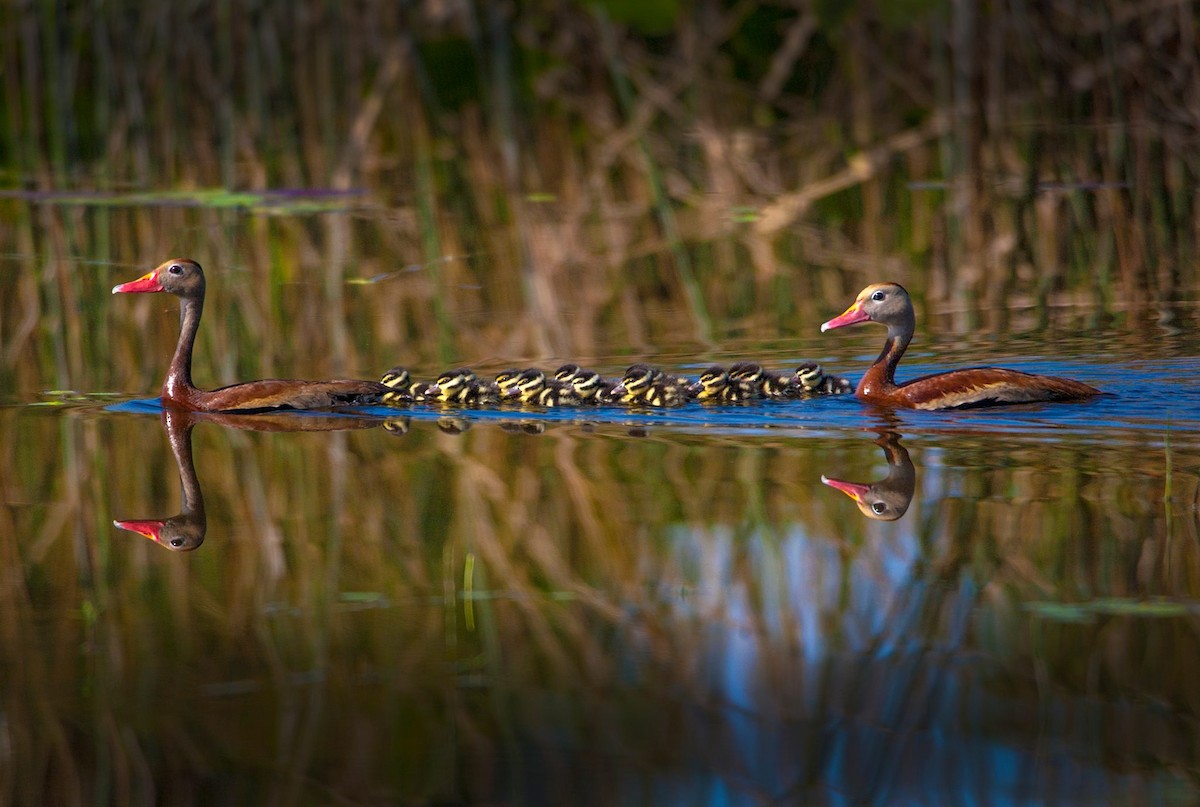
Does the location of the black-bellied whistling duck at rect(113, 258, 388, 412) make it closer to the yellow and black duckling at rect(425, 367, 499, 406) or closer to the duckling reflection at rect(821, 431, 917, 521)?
the yellow and black duckling at rect(425, 367, 499, 406)

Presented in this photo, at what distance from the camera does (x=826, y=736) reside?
3900 mm

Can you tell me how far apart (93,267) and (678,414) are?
491 centimetres

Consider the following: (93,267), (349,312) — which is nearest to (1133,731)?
(349,312)

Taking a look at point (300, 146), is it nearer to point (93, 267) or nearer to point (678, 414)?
point (93, 267)

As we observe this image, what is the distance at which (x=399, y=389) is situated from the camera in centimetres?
791

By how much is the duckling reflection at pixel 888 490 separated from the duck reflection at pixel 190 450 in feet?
6.54

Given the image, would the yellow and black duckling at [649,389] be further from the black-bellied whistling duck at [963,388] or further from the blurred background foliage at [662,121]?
the blurred background foliage at [662,121]

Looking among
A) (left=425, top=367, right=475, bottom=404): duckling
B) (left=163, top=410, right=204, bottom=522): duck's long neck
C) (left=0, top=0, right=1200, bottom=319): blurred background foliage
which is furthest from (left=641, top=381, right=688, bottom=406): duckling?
(left=0, top=0, right=1200, bottom=319): blurred background foliage

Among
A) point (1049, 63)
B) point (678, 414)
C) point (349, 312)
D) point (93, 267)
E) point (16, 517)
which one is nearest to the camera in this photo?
point (16, 517)

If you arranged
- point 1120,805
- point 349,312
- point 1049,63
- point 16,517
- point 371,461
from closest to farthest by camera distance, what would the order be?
point 1120,805 → point 16,517 → point 371,461 → point 349,312 → point 1049,63

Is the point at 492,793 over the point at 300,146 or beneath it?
beneath

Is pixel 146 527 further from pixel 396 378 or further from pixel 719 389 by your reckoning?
pixel 719 389

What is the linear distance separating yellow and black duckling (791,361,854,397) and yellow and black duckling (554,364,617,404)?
30.6 inches

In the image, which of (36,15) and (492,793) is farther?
(36,15)
